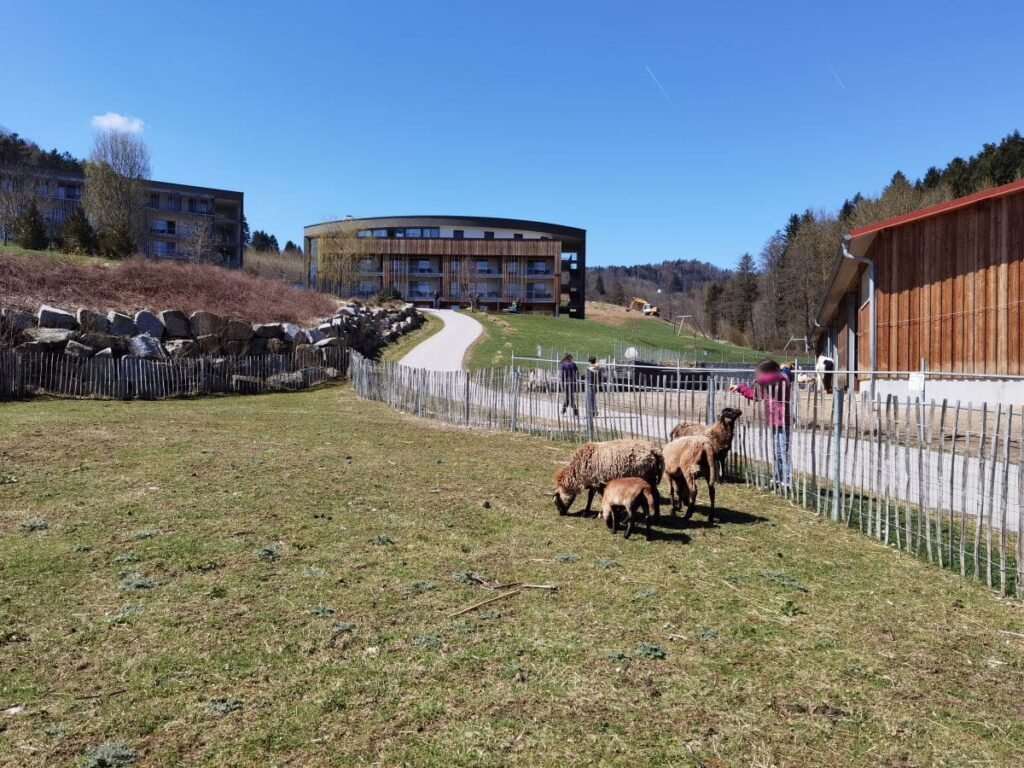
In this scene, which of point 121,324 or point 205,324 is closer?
point 121,324

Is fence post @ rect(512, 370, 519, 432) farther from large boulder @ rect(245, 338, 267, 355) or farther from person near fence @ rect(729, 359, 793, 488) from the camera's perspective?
large boulder @ rect(245, 338, 267, 355)

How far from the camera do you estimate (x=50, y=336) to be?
69.4 ft

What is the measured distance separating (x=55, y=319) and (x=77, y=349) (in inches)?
73.7

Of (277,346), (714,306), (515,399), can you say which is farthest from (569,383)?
(714,306)

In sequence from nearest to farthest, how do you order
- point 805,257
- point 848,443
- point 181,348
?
point 848,443 → point 181,348 → point 805,257

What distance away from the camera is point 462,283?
7569cm

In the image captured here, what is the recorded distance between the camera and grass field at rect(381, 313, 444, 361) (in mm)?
36131

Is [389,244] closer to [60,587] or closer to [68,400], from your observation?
[68,400]

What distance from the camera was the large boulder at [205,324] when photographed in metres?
24.9

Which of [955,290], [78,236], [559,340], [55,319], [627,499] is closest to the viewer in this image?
[627,499]

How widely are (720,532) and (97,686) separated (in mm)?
5734

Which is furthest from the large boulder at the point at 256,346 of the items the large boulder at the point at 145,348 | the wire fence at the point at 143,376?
the large boulder at the point at 145,348

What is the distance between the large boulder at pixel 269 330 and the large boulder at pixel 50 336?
6189mm

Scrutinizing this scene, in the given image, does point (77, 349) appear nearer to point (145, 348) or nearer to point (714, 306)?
point (145, 348)
